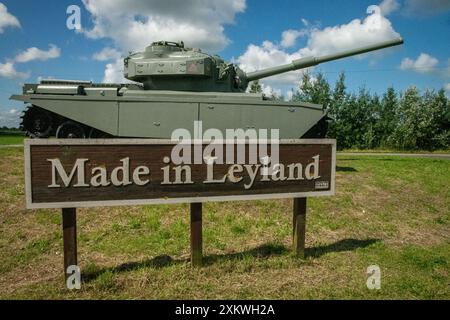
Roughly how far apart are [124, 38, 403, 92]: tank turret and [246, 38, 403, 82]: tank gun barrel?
5.56 ft

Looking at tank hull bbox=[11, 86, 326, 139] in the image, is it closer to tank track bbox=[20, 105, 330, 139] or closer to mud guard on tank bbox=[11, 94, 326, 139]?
mud guard on tank bbox=[11, 94, 326, 139]

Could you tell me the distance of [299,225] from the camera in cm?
494

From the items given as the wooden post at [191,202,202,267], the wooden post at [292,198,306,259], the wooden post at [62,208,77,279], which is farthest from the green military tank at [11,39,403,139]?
the wooden post at [62,208,77,279]

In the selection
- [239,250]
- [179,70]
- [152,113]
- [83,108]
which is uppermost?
[179,70]

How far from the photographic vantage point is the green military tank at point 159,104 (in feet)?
31.7

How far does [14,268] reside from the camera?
468 cm

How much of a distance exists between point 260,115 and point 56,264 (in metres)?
6.47

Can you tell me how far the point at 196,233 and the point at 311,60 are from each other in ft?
32.6

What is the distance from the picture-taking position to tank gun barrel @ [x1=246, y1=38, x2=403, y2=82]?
12.7m

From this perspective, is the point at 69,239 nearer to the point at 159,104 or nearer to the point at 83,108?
the point at 159,104

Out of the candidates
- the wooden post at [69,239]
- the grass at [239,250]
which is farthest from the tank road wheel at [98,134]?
the wooden post at [69,239]

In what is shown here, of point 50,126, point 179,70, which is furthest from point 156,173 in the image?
point 50,126
